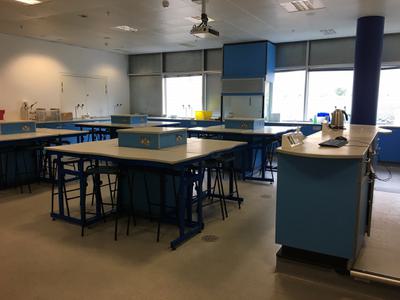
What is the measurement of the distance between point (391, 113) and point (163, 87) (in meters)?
6.64

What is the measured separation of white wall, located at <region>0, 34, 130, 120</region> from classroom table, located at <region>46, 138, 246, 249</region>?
511 centimetres

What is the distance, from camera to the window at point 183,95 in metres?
10.5

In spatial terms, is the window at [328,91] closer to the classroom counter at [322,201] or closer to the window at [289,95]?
the window at [289,95]

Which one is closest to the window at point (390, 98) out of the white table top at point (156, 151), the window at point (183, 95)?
the window at point (183, 95)

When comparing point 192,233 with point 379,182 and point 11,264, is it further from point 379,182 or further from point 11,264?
point 379,182

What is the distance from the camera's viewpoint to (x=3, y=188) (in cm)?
532

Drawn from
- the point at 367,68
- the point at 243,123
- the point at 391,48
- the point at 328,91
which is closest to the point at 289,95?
the point at 328,91

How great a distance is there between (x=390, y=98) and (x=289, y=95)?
244cm

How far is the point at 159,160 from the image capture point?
316cm

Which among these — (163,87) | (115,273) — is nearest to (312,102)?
(163,87)

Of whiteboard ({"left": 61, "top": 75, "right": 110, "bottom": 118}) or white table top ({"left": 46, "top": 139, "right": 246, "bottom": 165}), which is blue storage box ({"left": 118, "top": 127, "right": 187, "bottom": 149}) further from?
whiteboard ({"left": 61, "top": 75, "right": 110, "bottom": 118})

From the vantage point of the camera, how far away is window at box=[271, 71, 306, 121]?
29.4ft

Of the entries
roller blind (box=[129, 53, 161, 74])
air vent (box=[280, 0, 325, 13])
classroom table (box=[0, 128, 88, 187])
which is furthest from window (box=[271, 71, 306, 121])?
classroom table (box=[0, 128, 88, 187])

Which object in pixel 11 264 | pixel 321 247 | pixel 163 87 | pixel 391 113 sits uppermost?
pixel 163 87
